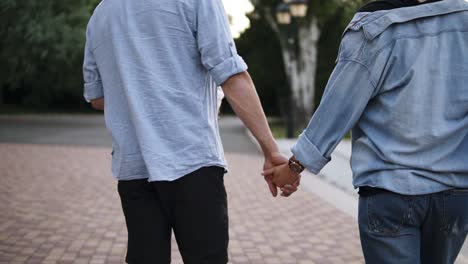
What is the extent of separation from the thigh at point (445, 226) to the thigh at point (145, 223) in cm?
96

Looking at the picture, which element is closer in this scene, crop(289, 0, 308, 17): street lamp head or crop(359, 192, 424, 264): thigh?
crop(359, 192, 424, 264): thigh

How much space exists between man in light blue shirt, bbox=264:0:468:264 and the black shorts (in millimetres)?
520

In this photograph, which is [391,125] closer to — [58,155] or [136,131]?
[136,131]

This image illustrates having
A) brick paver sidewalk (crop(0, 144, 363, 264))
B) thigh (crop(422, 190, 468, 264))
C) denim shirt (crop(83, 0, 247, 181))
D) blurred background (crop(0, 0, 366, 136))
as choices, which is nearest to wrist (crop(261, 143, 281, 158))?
denim shirt (crop(83, 0, 247, 181))

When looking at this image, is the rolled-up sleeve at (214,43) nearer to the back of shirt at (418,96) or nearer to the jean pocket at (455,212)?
the back of shirt at (418,96)

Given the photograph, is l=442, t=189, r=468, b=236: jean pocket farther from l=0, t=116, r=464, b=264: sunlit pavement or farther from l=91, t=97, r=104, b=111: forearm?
l=0, t=116, r=464, b=264: sunlit pavement

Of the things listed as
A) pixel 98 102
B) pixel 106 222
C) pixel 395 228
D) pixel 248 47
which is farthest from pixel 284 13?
pixel 248 47

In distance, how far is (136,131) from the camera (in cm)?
225

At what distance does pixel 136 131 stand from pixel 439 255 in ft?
3.72

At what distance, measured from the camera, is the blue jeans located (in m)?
2.00

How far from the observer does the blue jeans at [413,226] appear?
2.00m

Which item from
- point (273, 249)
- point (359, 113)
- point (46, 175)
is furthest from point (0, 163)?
point (359, 113)

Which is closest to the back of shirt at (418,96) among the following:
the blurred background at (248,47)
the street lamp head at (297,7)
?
the blurred background at (248,47)

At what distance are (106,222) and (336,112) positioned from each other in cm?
453
